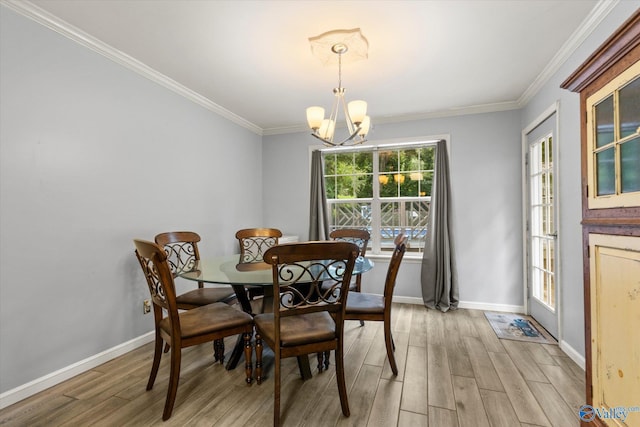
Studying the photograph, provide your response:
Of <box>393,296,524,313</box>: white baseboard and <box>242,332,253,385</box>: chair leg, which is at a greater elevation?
<box>242,332,253,385</box>: chair leg

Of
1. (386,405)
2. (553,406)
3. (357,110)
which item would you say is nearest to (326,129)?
(357,110)

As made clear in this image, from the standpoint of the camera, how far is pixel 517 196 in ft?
11.5

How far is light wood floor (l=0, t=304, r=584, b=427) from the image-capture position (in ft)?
5.50

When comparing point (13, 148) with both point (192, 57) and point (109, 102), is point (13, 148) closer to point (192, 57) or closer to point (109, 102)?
point (109, 102)

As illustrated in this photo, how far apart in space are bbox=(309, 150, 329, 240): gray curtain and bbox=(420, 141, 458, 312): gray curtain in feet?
4.54

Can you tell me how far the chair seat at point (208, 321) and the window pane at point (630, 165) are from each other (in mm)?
1972

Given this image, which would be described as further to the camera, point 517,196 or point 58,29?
point 517,196

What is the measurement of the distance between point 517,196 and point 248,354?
3.40m

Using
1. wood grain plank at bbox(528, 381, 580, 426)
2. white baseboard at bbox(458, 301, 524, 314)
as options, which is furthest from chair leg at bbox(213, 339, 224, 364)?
white baseboard at bbox(458, 301, 524, 314)

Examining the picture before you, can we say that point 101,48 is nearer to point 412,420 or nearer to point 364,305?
point 364,305

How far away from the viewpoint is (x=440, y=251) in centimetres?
365

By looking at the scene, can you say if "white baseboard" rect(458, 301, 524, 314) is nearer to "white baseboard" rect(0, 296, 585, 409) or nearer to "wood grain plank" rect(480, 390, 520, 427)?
"white baseboard" rect(0, 296, 585, 409)

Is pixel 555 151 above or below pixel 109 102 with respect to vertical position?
below

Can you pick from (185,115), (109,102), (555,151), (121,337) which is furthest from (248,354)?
(555,151)
